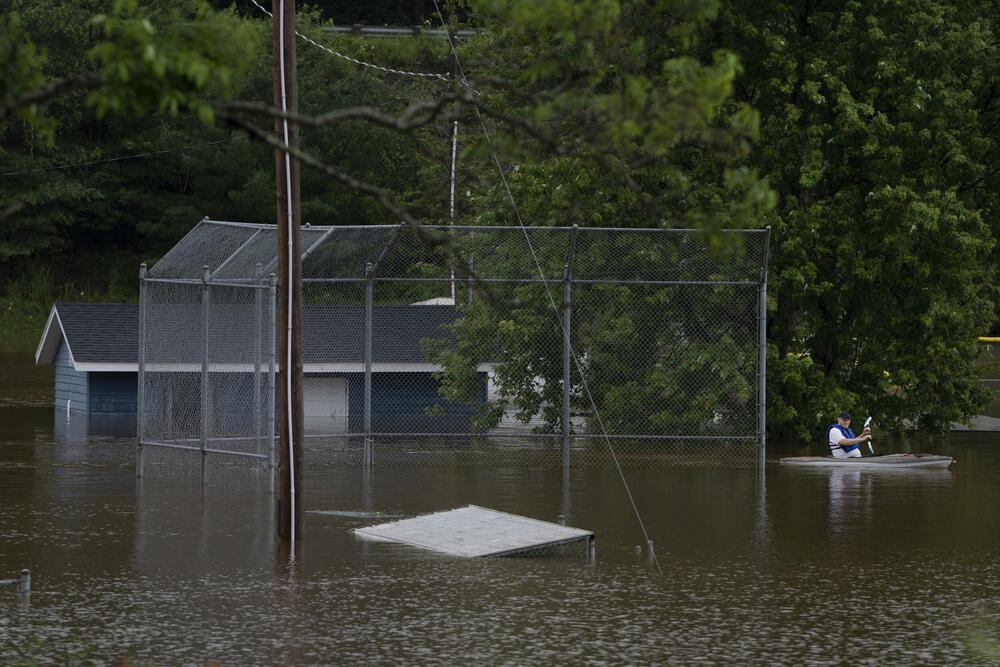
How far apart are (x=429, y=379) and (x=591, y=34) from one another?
23.1 m

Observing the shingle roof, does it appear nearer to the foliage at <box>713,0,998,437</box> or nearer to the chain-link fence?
the chain-link fence

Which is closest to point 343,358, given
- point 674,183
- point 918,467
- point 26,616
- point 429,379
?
point 429,379

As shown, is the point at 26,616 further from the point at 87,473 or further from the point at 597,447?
the point at 597,447

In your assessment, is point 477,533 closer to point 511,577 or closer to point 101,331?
point 511,577

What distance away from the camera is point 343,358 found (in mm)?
29812

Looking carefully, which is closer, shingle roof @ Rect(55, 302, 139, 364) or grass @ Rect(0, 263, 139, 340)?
shingle roof @ Rect(55, 302, 139, 364)

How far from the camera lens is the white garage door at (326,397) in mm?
30578

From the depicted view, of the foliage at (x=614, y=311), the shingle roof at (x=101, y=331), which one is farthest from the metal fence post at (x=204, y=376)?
the shingle roof at (x=101, y=331)

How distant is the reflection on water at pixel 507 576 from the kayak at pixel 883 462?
149 cm

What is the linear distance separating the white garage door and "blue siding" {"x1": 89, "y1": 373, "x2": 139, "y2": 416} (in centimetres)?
371

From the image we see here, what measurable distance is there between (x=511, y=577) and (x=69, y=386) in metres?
22.2

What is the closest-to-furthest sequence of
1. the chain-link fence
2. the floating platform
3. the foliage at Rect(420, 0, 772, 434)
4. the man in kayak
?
the floating platform, the chain-link fence, the man in kayak, the foliage at Rect(420, 0, 772, 434)

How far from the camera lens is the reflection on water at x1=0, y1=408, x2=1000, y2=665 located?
9.30m

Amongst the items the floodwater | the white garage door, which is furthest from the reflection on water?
the white garage door
